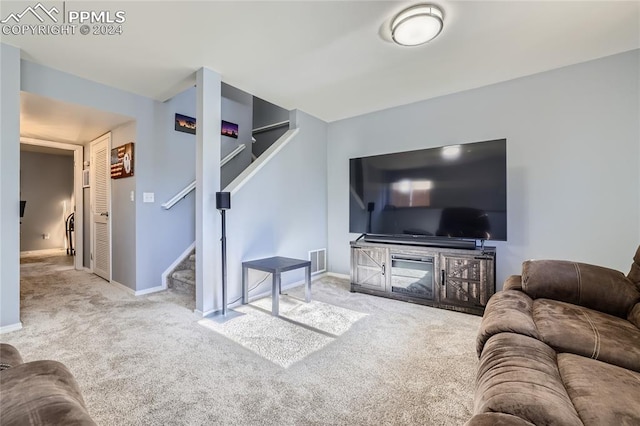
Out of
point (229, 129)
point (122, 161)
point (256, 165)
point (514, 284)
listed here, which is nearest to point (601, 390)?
point (514, 284)

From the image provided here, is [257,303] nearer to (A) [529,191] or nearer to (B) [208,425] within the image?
(B) [208,425]

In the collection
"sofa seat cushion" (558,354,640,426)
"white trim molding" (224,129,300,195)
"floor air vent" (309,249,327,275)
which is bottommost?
"floor air vent" (309,249,327,275)

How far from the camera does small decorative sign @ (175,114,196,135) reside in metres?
3.81

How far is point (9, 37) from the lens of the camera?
224cm

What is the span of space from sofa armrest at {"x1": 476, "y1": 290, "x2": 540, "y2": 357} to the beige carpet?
43 cm

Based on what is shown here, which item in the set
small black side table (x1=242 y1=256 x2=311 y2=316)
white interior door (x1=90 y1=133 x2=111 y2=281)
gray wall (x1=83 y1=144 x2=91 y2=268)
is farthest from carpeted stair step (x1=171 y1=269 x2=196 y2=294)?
gray wall (x1=83 y1=144 x2=91 y2=268)

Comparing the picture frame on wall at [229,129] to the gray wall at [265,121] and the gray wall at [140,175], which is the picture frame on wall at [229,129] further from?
the gray wall at [140,175]

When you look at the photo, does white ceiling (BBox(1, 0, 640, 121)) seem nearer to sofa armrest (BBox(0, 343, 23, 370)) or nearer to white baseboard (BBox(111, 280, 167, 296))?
sofa armrest (BBox(0, 343, 23, 370))

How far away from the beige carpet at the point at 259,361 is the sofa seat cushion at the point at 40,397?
2.14ft

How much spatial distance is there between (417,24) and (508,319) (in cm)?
196

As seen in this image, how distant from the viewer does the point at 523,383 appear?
93 centimetres

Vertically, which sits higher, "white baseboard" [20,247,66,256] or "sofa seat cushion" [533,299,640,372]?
"sofa seat cushion" [533,299,640,372]

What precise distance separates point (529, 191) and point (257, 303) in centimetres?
311

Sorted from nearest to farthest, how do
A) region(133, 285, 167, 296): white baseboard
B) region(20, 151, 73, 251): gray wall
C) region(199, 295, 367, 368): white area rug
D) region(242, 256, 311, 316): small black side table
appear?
region(199, 295, 367, 368): white area rug
region(242, 256, 311, 316): small black side table
region(133, 285, 167, 296): white baseboard
region(20, 151, 73, 251): gray wall
